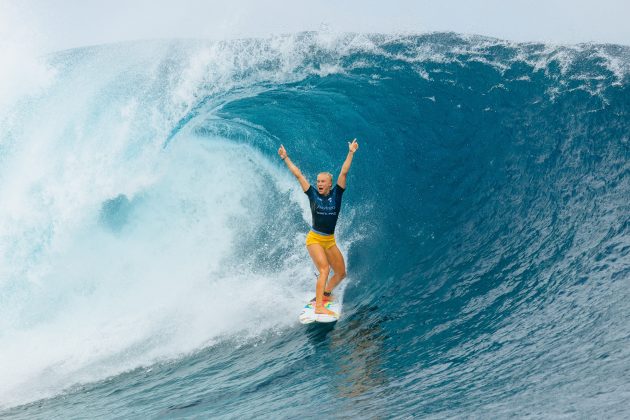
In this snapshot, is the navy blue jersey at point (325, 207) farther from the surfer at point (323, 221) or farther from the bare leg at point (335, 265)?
the bare leg at point (335, 265)

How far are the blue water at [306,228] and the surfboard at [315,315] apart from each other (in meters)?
0.14

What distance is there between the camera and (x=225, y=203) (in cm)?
1077

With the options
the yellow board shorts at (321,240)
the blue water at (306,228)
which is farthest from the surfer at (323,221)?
the blue water at (306,228)

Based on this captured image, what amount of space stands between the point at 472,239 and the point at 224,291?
3.36 m

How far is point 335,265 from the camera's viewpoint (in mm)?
8141

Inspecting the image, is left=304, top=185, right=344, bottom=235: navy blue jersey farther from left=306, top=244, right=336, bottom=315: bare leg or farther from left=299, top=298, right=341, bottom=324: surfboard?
left=299, top=298, right=341, bottom=324: surfboard

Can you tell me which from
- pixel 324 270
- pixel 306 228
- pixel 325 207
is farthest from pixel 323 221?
pixel 306 228

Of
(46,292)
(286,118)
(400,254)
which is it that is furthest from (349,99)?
(46,292)

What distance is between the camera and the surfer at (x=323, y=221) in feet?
25.0

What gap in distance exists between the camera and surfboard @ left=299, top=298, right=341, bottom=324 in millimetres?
7578

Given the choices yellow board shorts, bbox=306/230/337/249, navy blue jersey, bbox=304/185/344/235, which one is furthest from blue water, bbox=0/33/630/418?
navy blue jersey, bbox=304/185/344/235

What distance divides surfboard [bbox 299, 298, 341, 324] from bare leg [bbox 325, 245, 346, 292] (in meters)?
0.33

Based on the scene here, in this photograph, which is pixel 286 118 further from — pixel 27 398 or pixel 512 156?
pixel 27 398

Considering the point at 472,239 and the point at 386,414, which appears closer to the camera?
the point at 386,414
